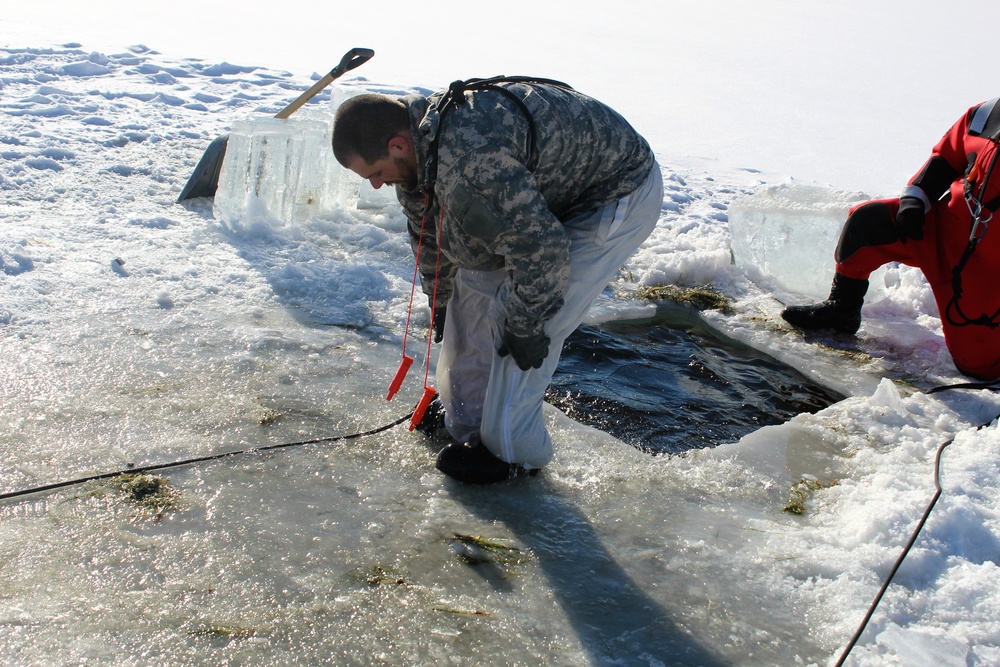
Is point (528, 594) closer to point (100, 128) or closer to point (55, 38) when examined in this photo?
point (100, 128)

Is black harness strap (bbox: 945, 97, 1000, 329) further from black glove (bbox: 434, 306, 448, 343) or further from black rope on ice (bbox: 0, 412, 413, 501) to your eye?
black rope on ice (bbox: 0, 412, 413, 501)

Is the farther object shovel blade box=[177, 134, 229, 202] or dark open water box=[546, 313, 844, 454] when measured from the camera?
shovel blade box=[177, 134, 229, 202]

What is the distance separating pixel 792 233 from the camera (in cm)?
517

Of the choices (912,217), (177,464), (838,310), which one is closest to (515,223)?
(177,464)

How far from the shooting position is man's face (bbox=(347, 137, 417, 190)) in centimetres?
233

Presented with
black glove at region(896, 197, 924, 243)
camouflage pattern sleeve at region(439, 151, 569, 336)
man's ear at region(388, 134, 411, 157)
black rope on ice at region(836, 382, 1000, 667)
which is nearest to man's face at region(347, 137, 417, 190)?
man's ear at region(388, 134, 411, 157)

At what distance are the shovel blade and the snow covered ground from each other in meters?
0.13

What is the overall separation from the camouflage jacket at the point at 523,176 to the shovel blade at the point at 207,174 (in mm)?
3420

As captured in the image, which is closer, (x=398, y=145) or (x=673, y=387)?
(x=398, y=145)

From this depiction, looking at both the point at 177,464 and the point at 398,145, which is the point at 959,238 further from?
the point at 177,464

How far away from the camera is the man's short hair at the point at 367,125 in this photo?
89.5 inches

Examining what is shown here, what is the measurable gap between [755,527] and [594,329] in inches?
79.6

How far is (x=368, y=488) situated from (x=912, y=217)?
3086 millimetres

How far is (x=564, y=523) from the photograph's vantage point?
2658 mm
